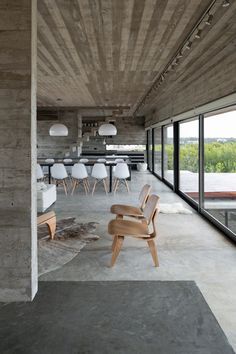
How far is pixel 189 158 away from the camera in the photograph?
7.93m

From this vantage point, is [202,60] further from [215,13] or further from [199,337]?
[199,337]

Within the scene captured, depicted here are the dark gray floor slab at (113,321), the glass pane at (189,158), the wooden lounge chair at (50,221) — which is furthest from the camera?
the glass pane at (189,158)

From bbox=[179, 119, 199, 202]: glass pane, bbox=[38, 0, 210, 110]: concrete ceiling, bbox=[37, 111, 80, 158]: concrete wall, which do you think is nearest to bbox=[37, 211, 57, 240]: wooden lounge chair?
bbox=[38, 0, 210, 110]: concrete ceiling

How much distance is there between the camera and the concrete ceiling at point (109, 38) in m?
3.47

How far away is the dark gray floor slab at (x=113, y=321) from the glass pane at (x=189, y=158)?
13.8 ft

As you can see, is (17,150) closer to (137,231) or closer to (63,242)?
(137,231)

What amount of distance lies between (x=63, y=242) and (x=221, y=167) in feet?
9.64

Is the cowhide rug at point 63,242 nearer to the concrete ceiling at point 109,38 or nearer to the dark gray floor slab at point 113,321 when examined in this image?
the dark gray floor slab at point 113,321

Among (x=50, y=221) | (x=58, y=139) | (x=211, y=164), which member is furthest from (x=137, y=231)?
(x=58, y=139)

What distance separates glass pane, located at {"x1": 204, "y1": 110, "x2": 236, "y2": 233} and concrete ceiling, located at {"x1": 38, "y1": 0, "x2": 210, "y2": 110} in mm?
1384

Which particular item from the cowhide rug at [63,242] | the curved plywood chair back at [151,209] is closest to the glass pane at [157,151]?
the cowhide rug at [63,242]

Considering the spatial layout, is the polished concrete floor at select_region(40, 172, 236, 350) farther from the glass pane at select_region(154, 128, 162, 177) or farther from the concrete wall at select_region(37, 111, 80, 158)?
the concrete wall at select_region(37, 111, 80, 158)

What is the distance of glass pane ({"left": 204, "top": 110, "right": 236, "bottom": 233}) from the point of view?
534cm

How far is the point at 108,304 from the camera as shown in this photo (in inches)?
113
